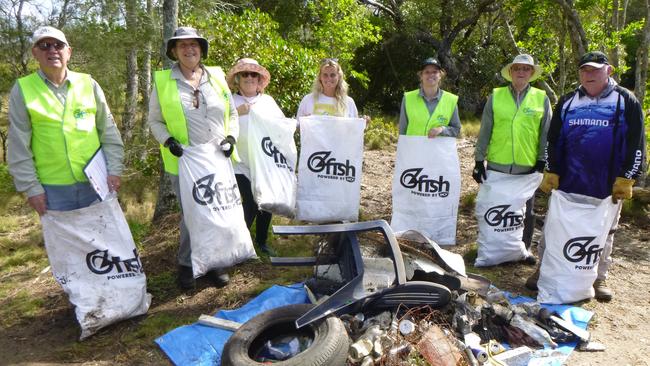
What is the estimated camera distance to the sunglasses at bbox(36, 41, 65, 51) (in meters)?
3.37

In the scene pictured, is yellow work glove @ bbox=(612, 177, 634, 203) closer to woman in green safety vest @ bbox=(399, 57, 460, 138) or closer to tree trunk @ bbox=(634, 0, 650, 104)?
woman in green safety vest @ bbox=(399, 57, 460, 138)

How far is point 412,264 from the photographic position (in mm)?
3680

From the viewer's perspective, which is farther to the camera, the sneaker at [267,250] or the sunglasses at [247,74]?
the sneaker at [267,250]

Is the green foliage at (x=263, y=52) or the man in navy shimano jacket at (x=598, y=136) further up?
the green foliage at (x=263, y=52)

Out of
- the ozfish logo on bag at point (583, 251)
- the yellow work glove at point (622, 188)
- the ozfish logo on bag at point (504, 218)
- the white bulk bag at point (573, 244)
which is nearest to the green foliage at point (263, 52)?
the ozfish logo on bag at point (504, 218)

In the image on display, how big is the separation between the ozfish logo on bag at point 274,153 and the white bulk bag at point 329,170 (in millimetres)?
281

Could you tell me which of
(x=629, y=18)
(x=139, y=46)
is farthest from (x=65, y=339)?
(x=629, y=18)

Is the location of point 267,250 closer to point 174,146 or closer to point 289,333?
point 174,146

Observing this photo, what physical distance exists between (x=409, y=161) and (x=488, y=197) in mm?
843

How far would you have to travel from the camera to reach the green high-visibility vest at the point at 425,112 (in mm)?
4852

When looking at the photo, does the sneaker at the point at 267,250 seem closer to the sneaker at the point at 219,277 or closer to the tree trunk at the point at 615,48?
the sneaker at the point at 219,277

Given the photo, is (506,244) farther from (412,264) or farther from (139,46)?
(139,46)

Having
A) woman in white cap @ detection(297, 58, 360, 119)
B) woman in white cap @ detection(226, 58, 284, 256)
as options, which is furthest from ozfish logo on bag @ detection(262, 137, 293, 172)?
woman in white cap @ detection(297, 58, 360, 119)

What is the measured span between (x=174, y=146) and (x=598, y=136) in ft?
11.1
